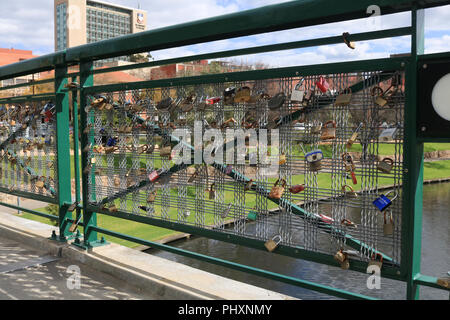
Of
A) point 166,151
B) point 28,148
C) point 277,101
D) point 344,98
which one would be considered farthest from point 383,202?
point 28,148

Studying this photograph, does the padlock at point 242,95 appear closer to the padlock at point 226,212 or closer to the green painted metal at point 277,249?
the padlock at point 226,212

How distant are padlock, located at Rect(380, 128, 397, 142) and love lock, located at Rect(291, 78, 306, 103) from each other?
544mm

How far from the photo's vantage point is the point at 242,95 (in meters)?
2.90

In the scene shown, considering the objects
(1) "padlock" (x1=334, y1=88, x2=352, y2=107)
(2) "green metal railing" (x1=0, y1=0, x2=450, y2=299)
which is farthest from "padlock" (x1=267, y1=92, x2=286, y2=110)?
(1) "padlock" (x1=334, y1=88, x2=352, y2=107)

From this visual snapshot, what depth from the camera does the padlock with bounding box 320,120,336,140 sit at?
8.20 feet

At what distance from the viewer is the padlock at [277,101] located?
8.92 feet

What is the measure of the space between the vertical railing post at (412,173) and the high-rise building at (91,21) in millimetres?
105989

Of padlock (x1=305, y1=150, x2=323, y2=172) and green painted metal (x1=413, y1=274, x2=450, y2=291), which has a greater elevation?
padlock (x1=305, y1=150, x2=323, y2=172)

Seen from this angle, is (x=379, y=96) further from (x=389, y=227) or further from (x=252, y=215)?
(x=252, y=215)

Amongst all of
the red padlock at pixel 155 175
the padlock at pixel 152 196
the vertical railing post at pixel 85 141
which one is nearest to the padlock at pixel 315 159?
the red padlock at pixel 155 175

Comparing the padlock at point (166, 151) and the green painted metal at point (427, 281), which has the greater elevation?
the padlock at point (166, 151)

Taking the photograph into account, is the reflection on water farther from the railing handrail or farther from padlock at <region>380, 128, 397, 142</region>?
padlock at <region>380, 128, 397, 142</region>

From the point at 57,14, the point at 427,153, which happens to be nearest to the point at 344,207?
the point at 427,153

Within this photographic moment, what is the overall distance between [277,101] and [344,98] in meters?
0.47
